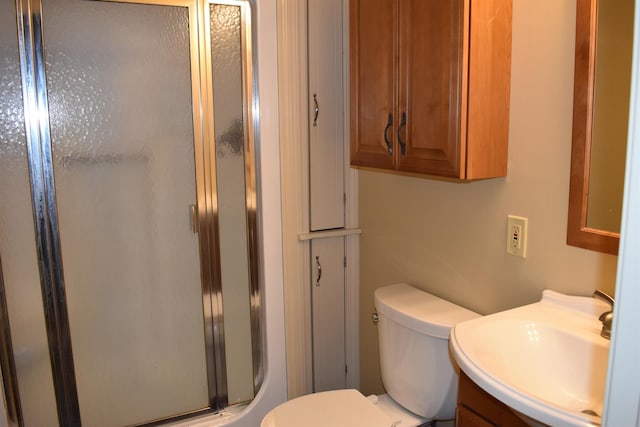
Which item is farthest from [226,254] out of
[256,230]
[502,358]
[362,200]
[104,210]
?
[502,358]

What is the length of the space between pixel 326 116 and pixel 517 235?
95cm

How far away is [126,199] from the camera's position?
1820mm

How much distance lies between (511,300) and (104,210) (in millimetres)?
1409

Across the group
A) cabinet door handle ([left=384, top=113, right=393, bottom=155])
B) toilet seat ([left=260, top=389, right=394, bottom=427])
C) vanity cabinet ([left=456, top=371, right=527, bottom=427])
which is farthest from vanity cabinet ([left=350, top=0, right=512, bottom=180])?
toilet seat ([left=260, top=389, right=394, bottom=427])

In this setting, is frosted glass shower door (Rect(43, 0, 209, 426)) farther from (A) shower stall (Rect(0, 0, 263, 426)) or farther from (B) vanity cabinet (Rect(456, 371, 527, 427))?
(B) vanity cabinet (Rect(456, 371, 527, 427))

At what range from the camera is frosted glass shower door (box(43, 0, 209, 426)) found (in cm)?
171

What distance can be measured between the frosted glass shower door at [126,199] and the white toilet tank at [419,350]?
769 mm

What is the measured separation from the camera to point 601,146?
1.20 meters

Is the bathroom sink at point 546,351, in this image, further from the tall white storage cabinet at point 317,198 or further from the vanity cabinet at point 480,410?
the tall white storage cabinet at point 317,198

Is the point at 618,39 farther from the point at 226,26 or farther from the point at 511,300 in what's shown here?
the point at 226,26

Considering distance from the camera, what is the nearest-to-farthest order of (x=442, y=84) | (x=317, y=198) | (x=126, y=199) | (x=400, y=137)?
(x=442, y=84), (x=400, y=137), (x=126, y=199), (x=317, y=198)

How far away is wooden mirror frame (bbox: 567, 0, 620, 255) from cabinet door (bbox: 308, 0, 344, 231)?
102 cm

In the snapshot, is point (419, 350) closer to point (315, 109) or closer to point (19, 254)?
point (315, 109)

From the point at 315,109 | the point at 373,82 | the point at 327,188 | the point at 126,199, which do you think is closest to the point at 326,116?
the point at 315,109
